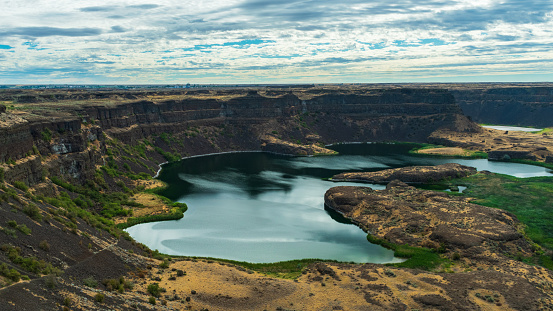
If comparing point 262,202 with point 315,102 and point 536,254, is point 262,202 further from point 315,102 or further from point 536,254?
point 315,102

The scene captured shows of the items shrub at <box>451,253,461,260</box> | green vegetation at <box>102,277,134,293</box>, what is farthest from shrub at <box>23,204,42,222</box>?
shrub at <box>451,253,461,260</box>

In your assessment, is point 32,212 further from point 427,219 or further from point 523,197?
point 523,197

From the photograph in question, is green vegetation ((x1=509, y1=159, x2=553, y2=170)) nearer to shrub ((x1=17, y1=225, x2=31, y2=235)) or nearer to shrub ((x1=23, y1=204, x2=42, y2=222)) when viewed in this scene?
shrub ((x1=23, y1=204, x2=42, y2=222))

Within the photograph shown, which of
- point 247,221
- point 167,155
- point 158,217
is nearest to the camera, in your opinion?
point 158,217

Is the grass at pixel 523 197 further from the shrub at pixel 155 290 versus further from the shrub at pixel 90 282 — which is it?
the shrub at pixel 90 282

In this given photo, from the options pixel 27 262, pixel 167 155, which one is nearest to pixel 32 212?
pixel 27 262

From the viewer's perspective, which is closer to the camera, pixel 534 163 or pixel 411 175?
pixel 411 175
